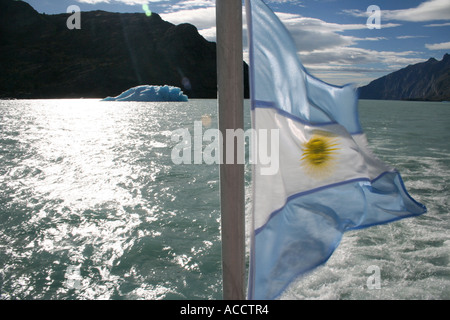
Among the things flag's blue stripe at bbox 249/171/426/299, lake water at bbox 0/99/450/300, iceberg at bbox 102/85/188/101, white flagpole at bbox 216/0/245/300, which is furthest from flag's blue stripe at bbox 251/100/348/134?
iceberg at bbox 102/85/188/101

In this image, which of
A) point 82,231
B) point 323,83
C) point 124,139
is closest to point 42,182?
point 82,231

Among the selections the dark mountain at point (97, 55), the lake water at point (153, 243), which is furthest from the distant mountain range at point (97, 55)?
the lake water at point (153, 243)

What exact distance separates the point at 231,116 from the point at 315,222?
1004 mm

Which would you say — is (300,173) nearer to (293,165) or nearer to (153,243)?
(293,165)

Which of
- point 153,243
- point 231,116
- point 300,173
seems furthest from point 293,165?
point 153,243

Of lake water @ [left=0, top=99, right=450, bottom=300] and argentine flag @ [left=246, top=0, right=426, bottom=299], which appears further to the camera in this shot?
lake water @ [left=0, top=99, right=450, bottom=300]

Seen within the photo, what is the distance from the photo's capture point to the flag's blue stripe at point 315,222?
2227 mm

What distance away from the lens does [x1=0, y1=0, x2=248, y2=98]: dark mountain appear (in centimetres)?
12489

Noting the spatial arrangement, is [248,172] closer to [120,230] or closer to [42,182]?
[120,230]

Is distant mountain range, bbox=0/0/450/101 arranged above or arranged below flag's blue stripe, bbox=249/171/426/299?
above

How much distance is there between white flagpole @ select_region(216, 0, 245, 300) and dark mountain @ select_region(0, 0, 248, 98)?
133334mm

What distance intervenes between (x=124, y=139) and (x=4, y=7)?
6829 inches

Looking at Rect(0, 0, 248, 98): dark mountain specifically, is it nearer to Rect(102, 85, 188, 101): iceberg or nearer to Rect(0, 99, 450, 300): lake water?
Rect(102, 85, 188, 101): iceberg

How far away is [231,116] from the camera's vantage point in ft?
6.37
